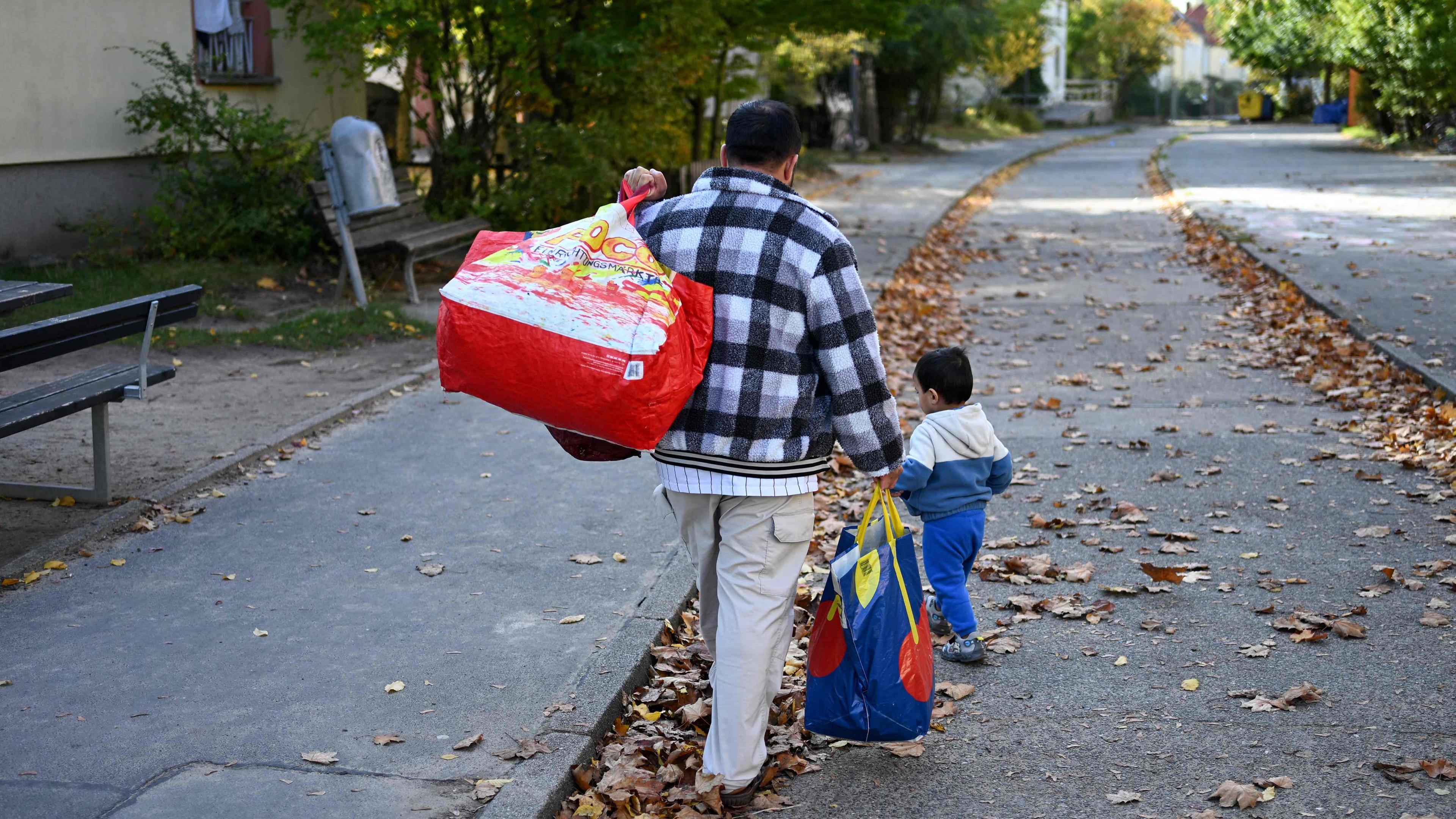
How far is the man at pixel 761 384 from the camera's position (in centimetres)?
327

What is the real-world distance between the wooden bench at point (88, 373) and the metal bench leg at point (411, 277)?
4657 mm

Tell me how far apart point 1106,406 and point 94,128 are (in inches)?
376

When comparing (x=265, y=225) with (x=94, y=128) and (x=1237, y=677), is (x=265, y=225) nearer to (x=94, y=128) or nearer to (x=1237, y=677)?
(x=94, y=128)

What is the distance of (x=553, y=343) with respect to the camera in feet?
10.4

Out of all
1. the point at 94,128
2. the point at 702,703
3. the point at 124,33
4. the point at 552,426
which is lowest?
the point at 702,703

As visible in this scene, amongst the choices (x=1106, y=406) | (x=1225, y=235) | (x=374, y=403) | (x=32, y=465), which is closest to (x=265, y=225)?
(x=374, y=403)

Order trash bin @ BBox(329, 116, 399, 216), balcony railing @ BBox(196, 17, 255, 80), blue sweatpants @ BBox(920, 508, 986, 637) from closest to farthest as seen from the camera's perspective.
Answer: blue sweatpants @ BBox(920, 508, 986, 637)
trash bin @ BBox(329, 116, 399, 216)
balcony railing @ BBox(196, 17, 255, 80)

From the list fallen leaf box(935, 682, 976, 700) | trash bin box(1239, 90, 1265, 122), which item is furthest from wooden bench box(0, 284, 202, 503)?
trash bin box(1239, 90, 1265, 122)

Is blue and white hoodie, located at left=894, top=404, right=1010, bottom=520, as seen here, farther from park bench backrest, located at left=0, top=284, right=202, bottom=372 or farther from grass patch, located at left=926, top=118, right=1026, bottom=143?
grass patch, located at left=926, top=118, right=1026, bottom=143

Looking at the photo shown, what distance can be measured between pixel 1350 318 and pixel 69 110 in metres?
11.2

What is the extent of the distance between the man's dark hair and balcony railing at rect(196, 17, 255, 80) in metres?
11.6

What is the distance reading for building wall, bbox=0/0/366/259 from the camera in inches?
438

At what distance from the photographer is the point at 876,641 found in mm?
3572

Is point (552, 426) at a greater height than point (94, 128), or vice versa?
point (94, 128)
